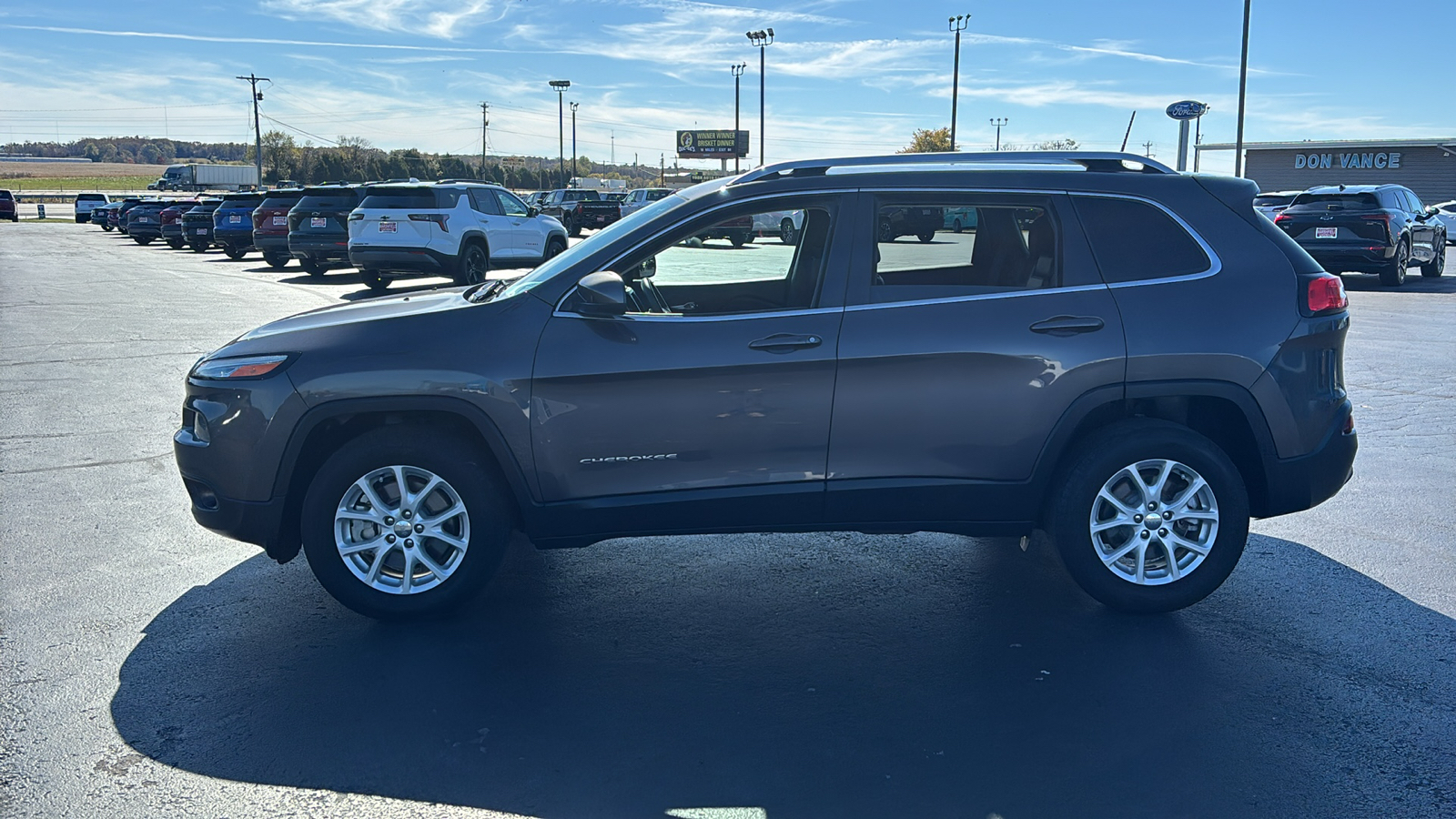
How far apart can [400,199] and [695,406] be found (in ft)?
51.4

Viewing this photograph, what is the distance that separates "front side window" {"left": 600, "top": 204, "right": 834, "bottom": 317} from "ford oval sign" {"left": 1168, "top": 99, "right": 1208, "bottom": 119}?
37.2 metres

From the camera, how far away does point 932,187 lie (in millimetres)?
4715

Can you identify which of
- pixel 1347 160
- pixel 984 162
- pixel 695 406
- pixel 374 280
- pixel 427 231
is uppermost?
pixel 1347 160

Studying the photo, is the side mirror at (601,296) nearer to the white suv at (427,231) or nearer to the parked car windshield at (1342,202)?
the white suv at (427,231)

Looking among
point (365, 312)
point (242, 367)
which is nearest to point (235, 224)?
point (365, 312)

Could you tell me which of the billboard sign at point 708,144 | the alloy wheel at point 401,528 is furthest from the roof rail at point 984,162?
the billboard sign at point 708,144

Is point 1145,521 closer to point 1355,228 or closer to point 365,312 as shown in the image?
point 365,312

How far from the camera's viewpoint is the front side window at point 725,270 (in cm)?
463

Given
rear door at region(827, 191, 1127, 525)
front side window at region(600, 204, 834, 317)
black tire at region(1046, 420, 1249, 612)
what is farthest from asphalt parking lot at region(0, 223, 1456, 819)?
front side window at region(600, 204, 834, 317)

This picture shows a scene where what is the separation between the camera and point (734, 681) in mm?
4051

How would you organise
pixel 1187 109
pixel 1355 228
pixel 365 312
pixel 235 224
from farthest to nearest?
pixel 1187 109
pixel 235 224
pixel 1355 228
pixel 365 312

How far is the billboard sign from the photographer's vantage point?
100 metres

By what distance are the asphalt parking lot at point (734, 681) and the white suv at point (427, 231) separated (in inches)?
496

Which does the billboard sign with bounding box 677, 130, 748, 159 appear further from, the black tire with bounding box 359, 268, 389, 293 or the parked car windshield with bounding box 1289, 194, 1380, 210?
the parked car windshield with bounding box 1289, 194, 1380, 210
